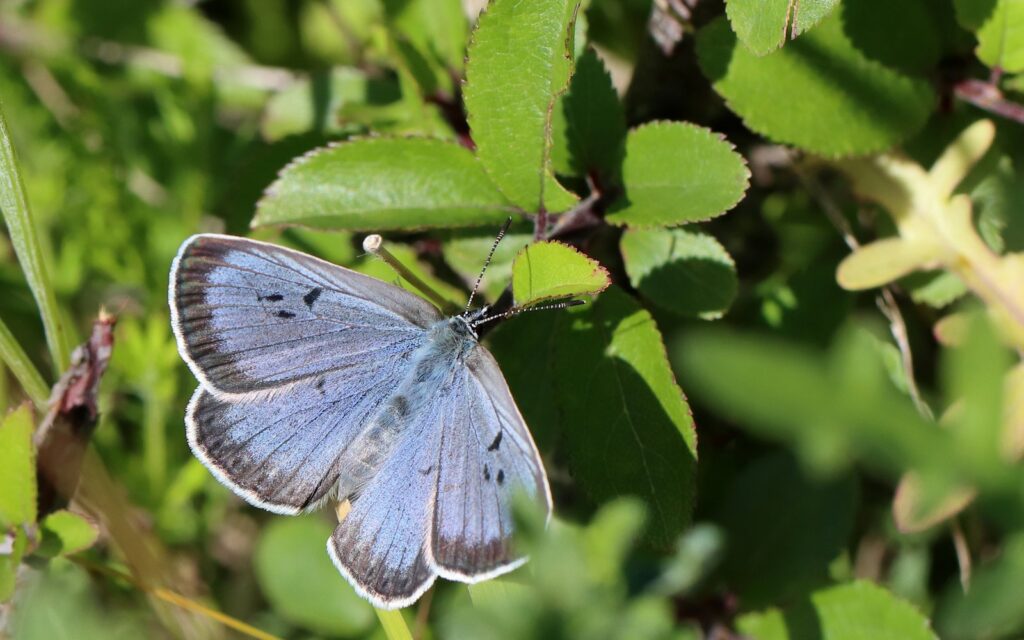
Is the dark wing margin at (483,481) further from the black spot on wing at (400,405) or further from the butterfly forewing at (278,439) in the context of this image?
the butterfly forewing at (278,439)

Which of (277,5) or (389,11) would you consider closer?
(389,11)

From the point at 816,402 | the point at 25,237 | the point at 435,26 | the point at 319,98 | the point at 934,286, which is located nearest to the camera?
the point at 816,402

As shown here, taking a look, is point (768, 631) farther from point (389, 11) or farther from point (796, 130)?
point (389, 11)

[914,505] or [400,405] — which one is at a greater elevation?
[400,405]

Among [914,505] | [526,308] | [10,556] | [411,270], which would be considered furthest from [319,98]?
[914,505]

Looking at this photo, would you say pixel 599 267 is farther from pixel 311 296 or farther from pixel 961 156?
pixel 961 156

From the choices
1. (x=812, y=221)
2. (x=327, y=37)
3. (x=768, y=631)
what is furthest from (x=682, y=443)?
(x=327, y=37)

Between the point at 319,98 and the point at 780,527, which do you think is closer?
the point at 780,527
